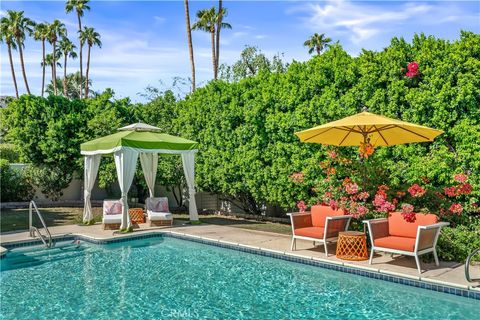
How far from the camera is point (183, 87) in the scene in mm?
25578

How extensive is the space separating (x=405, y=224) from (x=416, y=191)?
A: 2.62ft

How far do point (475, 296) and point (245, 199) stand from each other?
9.55m

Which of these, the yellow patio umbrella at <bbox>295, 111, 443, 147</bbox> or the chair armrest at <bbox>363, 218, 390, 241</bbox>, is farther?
the yellow patio umbrella at <bbox>295, 111, 443, 147</bbox>

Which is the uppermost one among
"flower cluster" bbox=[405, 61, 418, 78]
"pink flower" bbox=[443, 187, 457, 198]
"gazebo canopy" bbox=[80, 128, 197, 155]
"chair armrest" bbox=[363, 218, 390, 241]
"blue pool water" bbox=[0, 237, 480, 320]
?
"flower cluster" bbox=[405, 61, 418, 78]

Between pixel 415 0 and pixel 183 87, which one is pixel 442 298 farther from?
pixel 183 87

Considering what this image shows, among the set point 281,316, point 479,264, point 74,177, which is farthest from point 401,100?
point 74,177

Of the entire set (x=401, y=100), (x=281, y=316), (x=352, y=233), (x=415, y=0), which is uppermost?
(x=415, y=0)

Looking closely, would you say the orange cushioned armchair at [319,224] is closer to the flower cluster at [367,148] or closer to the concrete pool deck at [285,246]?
the concrete pool deck at [285,246]

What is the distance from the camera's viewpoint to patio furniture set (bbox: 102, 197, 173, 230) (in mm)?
12792

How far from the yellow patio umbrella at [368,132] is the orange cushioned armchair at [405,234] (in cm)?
170

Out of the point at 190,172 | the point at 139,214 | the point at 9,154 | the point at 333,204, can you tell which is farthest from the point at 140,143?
the point at 9,154

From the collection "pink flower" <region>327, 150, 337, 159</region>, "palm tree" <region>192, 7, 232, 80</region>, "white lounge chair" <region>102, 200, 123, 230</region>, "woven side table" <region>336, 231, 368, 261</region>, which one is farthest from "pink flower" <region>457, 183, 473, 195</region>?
"palm tree" <region>192, 7, 232, 80</region>

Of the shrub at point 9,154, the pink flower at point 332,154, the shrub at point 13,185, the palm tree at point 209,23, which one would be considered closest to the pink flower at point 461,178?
the pink flower at point 332,154

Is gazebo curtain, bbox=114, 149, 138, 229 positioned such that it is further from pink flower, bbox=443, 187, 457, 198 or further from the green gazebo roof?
pink flower, bbox=443, 187, 457, 198
